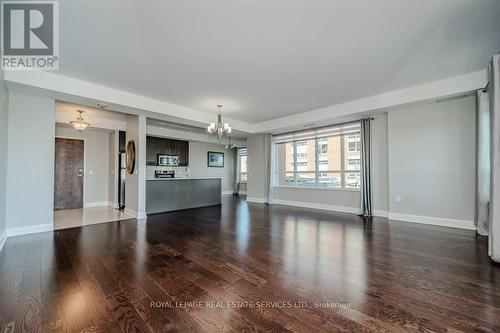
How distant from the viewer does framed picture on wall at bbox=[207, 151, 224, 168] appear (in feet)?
33.2

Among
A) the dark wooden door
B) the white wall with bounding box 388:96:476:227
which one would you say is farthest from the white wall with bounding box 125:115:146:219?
the white wall with bounding box 388:96:476:227

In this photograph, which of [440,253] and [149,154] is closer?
[440,253]

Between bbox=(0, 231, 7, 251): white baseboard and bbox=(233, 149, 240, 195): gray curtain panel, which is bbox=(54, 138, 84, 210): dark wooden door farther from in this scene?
bbox=(233, 149, 240, 195): gray curtain panel

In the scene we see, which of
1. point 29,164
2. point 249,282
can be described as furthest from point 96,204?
point 249,282

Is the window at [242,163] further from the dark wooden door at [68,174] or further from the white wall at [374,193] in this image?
the dark wooden door at [68,174]

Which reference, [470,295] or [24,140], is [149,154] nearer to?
[24,140]

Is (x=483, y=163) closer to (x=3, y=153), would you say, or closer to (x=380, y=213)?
(x=380, y=213)

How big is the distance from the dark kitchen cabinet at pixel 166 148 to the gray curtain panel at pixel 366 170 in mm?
6645

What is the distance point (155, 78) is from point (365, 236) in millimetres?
4414

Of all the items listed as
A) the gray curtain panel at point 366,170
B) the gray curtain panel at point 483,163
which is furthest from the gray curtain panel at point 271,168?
the gray curtain panel at point 483,163

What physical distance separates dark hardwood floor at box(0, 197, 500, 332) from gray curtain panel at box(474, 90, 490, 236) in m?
0.41

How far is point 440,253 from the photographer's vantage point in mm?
2803

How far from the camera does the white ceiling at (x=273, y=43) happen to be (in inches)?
83.3

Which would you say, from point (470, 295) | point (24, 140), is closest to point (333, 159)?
point (470, 295)
